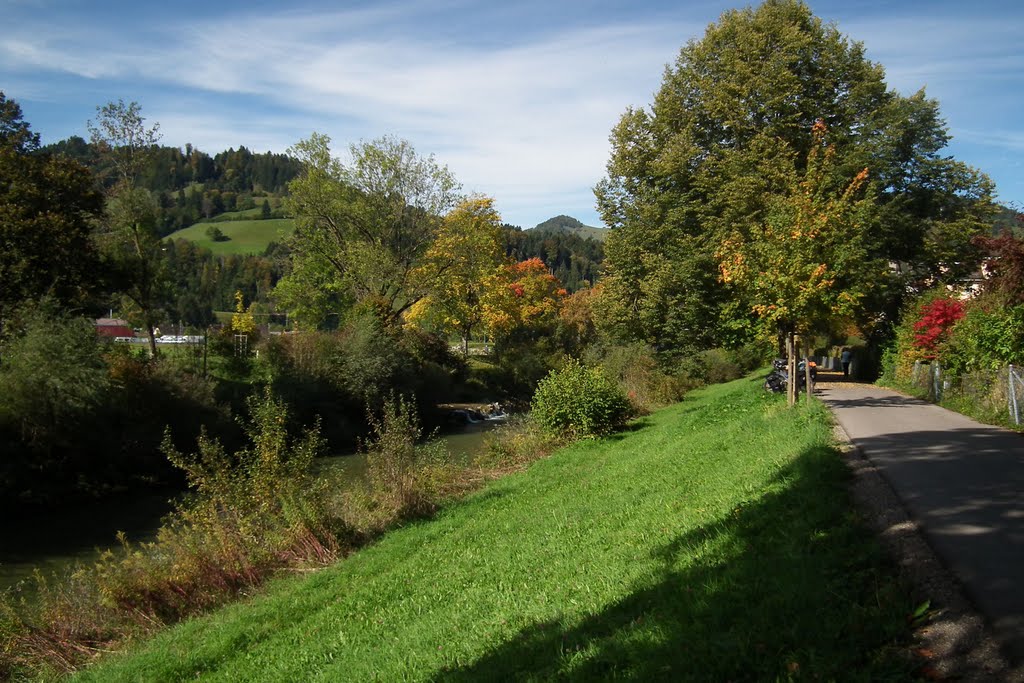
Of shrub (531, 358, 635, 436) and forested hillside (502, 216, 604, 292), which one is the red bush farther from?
forested hillside (502, 216, 604, 292)

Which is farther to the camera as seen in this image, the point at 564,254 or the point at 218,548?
the point at 564,254

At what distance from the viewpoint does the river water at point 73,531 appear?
15883 mm

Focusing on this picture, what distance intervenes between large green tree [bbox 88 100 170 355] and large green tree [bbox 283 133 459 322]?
31.3 ft

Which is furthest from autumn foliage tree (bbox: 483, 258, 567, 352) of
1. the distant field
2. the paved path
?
the distant field

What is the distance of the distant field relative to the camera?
112 m

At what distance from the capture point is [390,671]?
621cm

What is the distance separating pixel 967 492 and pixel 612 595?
411 cm

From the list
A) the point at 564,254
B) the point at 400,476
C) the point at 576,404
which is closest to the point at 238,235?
the point at 564,254

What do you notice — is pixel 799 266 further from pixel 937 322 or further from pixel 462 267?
pixel 462 267

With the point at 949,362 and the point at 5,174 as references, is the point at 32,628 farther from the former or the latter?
the point at 5,174

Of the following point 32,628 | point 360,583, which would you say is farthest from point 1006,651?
point 32,628

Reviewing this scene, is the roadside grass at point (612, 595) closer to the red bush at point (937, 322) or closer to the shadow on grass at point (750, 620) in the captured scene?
the shadow on grass at point (750, 620)

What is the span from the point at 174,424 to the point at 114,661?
20.6 metres

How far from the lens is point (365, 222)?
42688 millimetres
